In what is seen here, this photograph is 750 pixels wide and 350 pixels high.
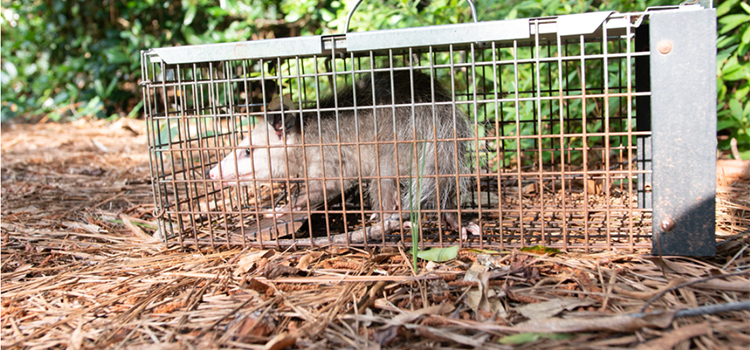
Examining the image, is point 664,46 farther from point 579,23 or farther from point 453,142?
point 453,142

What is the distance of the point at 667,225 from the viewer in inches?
64.3

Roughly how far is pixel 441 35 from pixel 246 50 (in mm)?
726

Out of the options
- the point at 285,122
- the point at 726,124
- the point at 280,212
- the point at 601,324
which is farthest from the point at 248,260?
the point at 726,124

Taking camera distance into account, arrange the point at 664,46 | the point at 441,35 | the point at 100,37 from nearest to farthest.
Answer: the point at 664,46 < the point at 441,35 < the point at 100,37

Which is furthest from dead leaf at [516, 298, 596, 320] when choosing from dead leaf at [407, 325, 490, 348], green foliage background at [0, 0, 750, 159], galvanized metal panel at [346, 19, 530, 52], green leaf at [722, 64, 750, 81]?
green foliage background at [0, 0, 750, 159]

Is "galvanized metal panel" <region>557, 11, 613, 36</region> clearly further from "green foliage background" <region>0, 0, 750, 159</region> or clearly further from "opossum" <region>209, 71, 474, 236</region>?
"green foliage background" <region>0, 0, 750, 159</region>

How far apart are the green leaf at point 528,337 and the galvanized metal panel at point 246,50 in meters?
1.17

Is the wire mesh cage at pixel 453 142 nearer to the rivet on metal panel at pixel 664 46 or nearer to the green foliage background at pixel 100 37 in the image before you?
the rivet on metal panel at pixel 664 46

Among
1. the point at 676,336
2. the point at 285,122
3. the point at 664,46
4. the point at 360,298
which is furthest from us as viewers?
the point at 285,122

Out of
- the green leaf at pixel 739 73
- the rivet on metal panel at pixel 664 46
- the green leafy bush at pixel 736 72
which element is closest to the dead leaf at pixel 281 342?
the rivet on metal panel at pixel 664 46

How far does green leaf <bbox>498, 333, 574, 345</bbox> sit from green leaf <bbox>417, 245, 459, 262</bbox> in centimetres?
57

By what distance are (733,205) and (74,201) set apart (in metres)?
3.55

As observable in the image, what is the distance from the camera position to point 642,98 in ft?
7.34

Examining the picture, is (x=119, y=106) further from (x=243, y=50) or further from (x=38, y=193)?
(x=243, y=50)
